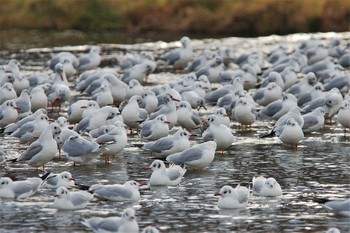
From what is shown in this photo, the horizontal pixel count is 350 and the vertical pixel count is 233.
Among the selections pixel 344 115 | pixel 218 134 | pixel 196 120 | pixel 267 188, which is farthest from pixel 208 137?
pixel 267 188

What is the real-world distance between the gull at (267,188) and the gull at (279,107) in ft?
21.5

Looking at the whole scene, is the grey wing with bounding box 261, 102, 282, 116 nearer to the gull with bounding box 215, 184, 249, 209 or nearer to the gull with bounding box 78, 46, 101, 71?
the gull with bounding box 215, 184, 249, 209

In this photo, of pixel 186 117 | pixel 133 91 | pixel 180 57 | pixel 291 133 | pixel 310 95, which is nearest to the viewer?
pixel 291 133

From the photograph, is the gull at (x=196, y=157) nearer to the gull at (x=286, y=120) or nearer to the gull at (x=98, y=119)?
the gull at (x=286, y=120)

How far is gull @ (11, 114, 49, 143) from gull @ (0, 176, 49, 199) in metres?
3.65

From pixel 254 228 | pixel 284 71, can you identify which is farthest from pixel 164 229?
pixel 284 71

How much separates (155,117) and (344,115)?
3.66 metres

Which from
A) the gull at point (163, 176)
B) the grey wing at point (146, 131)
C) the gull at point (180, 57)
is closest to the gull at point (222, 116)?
the grey wing at point (146, 131)

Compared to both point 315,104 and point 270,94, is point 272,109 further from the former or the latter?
point 270,94

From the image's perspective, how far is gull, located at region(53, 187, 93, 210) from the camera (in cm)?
1415

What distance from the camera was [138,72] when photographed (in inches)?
1078

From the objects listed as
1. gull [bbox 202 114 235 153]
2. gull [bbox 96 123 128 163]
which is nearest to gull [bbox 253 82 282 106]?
gull [bbox 202 114 235 153]

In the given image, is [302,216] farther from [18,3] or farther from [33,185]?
[18,3]

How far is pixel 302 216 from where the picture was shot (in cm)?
1397
